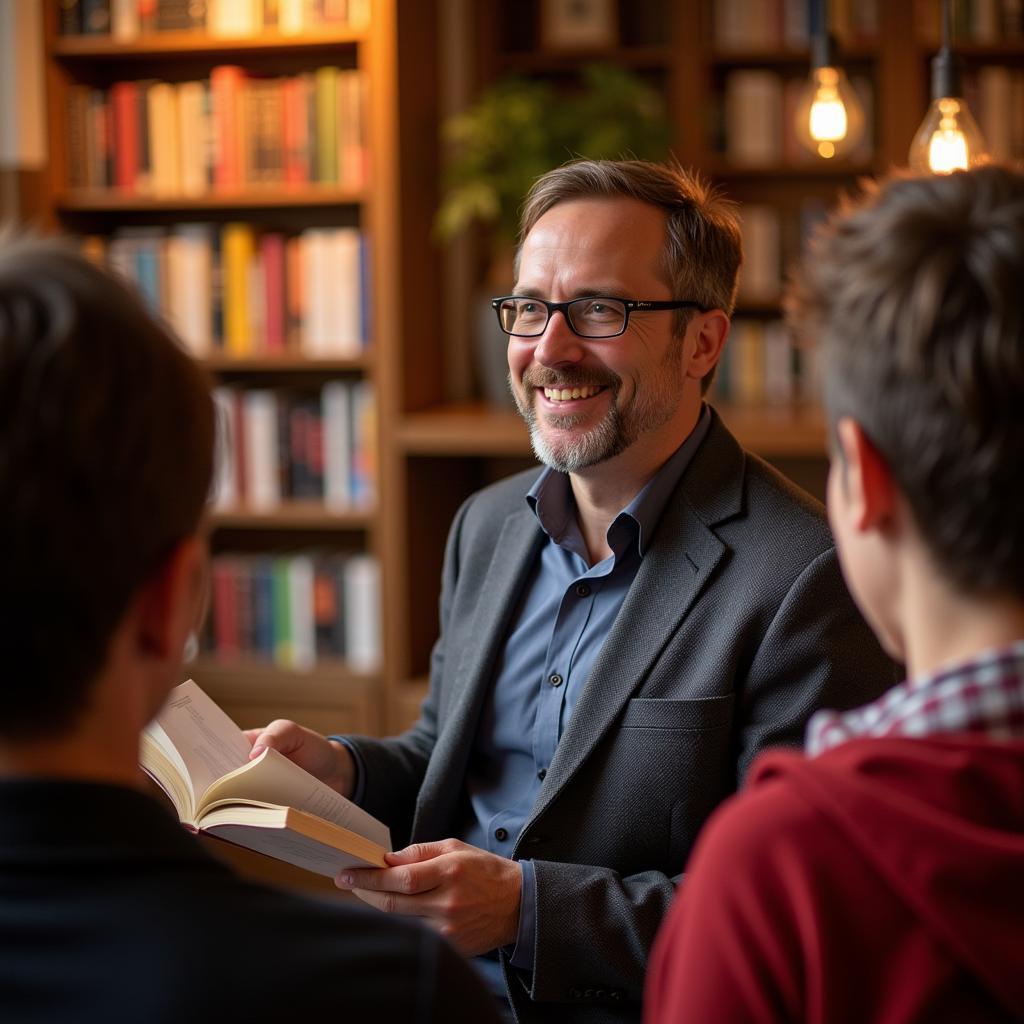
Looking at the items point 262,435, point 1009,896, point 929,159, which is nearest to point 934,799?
point 1009,896

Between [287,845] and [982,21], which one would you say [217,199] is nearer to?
[982,21]

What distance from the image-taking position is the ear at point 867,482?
830 millimetres

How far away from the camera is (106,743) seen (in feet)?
2.54

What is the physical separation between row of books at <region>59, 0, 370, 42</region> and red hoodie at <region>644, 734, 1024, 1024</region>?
306 centimetres

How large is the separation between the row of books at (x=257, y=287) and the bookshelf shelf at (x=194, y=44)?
0.48m

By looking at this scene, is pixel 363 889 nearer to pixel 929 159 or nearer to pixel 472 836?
pixel 472 836

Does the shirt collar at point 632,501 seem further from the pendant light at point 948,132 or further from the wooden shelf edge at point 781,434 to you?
the wooden shelf edge at point 781,434

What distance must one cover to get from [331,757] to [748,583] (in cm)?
61

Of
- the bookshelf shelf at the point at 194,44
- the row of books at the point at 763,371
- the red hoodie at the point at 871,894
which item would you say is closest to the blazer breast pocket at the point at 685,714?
the red hoodie at the point at 871,894

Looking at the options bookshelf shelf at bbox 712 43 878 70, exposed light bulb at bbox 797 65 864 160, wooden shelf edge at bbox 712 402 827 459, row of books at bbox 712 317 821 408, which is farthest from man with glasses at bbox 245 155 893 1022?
bookshelf shelf at bbox 712 43 878 70

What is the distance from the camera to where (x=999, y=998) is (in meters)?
0.72

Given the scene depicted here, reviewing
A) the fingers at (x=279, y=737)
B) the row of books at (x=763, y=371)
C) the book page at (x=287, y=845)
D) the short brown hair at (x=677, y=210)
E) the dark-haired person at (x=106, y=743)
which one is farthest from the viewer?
the row of books at (x=763, y=371)

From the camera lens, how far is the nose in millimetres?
1823

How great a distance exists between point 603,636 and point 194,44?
2.51m
